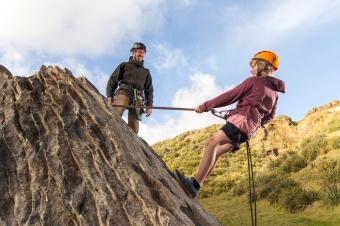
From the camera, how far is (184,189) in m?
6.82

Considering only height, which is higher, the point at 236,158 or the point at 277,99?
the point at 236,158

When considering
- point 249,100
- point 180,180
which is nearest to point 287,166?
point 249,100

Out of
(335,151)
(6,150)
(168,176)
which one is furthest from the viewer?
(335,151)

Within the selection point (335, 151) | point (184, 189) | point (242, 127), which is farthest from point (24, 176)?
point (335, 151)

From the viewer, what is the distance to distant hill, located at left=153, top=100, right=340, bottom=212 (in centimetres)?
1731

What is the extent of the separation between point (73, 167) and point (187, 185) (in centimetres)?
204

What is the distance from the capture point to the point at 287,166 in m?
20.2

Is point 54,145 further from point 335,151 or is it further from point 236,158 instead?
point 236,158

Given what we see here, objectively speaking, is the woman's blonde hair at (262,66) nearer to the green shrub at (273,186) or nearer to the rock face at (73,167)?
the rock face at (73,167)

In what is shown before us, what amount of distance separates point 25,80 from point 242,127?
3.38 m

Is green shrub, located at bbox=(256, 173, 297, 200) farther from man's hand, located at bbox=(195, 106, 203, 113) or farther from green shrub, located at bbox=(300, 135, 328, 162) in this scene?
man's hand, located at bbox=(195, 106, 203, 113)

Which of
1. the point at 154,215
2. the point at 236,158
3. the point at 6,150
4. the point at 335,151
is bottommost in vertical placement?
the point at 154,215

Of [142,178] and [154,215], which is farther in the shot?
[142,178]

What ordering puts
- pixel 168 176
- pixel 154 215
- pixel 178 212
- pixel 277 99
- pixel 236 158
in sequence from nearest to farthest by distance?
pixel 154 215, pixel 178 212, pixel 168 176, pixel 277 99, pixel 236 158
